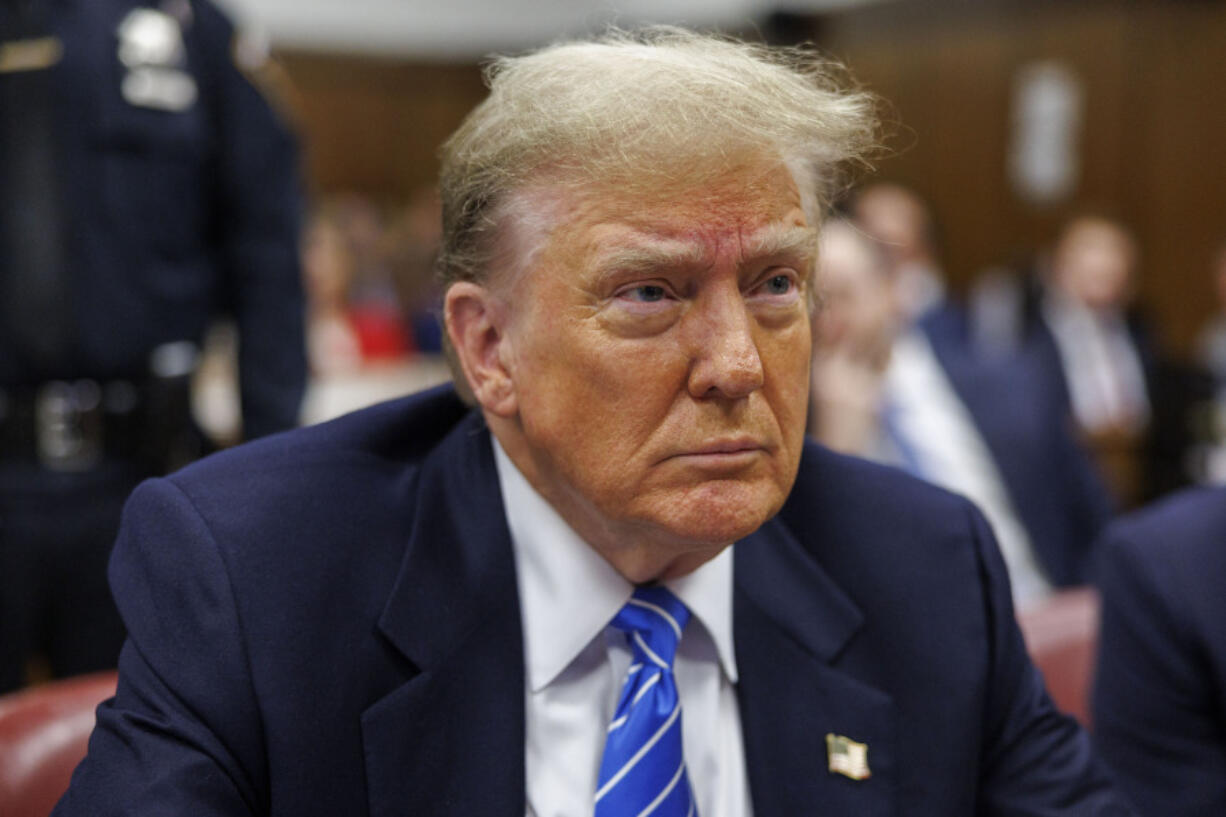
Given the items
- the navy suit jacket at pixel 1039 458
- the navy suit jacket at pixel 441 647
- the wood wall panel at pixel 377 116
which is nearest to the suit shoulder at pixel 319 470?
the navy suit jacket at pixel 441 647

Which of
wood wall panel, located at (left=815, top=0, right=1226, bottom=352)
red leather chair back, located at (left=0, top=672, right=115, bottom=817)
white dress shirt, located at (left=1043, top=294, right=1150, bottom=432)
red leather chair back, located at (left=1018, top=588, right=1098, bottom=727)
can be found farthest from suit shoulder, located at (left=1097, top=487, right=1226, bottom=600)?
wood wall panel, located at (left=815, top=0, right=1226, bottom=352)

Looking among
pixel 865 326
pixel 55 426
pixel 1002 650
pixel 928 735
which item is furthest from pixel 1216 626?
pixel 55 426

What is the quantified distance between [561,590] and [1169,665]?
81 centimetres

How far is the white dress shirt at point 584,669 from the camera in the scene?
1168 mm

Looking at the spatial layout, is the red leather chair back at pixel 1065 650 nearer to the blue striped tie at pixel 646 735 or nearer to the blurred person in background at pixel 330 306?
the blue striped tie at pixel 646 735

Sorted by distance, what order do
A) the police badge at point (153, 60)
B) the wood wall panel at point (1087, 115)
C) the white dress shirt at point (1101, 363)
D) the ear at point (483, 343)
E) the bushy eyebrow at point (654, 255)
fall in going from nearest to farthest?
the bushy eyebrow at point (654, 255)
the ear at point (483, 343)
the police badge at point (153, 60)
the white dress shirt at point (1101, 363)
the wood wall panel at point (1087, 115)

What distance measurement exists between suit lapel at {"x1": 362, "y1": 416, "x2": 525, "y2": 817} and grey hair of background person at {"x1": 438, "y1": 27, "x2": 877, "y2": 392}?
24 cm

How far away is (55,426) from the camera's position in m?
2.04

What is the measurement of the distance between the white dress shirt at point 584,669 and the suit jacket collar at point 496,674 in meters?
0.02

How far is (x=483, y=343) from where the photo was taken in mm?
1186

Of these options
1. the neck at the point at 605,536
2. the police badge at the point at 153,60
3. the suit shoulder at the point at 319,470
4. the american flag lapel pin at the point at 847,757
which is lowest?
the american flag lapel pin at the point at 847,757

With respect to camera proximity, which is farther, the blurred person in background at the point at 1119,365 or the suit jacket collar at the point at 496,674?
the blurred person in background at the point at 1119,365

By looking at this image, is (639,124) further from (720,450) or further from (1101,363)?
(1101,363)

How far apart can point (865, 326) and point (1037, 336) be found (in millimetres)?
1383
